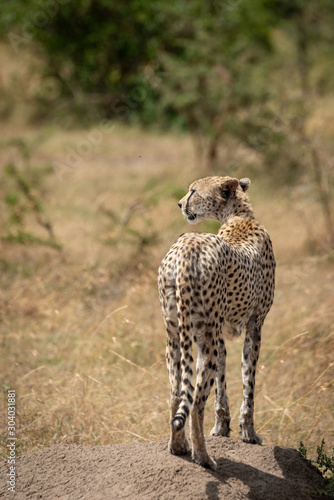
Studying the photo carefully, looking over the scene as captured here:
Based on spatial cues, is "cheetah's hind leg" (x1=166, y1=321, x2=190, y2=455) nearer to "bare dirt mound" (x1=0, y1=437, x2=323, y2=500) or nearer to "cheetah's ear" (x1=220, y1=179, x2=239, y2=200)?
"bare dirt mound" (x1=0, y1=437, x2=323, y2=500)

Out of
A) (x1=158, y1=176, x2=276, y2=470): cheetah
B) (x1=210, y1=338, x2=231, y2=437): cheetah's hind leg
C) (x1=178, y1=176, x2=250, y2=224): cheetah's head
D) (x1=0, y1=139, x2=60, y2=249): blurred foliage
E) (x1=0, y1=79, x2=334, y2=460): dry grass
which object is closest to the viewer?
(x1=158, y1=176, x2=276, y2=470): cheetah

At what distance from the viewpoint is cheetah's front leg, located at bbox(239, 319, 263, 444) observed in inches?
150

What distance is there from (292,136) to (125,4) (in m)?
8.42

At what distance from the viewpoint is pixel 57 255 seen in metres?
8.04

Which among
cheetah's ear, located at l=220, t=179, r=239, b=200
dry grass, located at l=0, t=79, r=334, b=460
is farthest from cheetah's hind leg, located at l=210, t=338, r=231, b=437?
cheetah's ear, located at l=220, t=179, r=239, b=200

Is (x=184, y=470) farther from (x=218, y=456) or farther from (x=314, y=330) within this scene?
(x=314, y=330)

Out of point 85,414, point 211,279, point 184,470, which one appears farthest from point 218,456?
point 85,414

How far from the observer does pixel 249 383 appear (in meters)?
3.85

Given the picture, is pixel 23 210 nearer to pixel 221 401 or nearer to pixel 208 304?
pixel 221 401

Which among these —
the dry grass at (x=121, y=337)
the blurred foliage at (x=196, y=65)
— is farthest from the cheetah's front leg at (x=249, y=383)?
the blurred foliage at (x=196, y=65)

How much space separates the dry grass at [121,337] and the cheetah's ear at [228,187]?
109 centimetres

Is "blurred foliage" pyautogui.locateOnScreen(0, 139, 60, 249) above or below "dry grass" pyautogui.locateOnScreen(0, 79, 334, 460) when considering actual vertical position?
above

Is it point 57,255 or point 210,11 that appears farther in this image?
point 210,11

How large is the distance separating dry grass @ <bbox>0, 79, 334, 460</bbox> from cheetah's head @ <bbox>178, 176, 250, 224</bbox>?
992 mm
